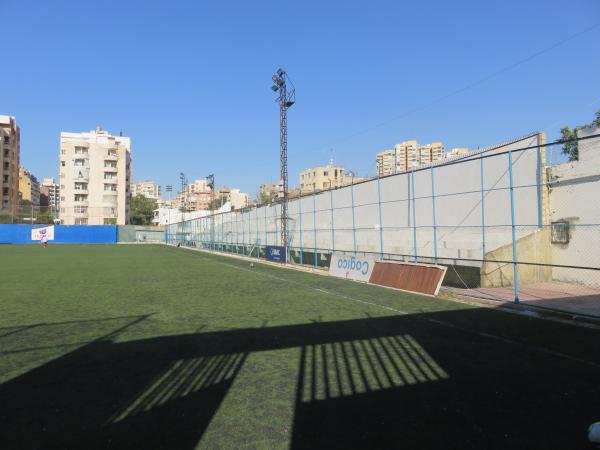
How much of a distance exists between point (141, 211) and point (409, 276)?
115419 millimetres

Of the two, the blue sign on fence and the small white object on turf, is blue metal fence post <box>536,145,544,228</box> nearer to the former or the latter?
the small white object on turf

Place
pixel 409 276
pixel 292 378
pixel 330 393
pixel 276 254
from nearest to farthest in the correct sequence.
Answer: pixel 330 393
pixel 292 378
pixel 409 276
pixel 276 254

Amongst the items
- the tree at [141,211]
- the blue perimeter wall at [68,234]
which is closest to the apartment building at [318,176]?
the tree at [141,211]

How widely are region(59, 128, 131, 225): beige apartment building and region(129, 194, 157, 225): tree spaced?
22.7m

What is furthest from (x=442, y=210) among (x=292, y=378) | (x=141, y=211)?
(x=141, y=211)

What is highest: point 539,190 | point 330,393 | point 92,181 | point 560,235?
point 92,181

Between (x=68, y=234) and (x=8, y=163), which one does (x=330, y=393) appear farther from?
(x=8, y=163)

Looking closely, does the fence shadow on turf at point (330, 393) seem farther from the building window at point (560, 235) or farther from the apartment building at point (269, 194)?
the apartment building at point (269, 194)

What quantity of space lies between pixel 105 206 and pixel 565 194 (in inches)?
3520

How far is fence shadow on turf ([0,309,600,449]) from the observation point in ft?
12.4

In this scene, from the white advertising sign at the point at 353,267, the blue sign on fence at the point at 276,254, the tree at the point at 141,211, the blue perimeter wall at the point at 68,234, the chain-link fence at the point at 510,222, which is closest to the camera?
the chain-link fence at the point at 510,222

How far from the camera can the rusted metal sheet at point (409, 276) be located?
12.9 m

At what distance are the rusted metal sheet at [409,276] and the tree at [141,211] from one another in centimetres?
10977

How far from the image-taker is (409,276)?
13969 mm
